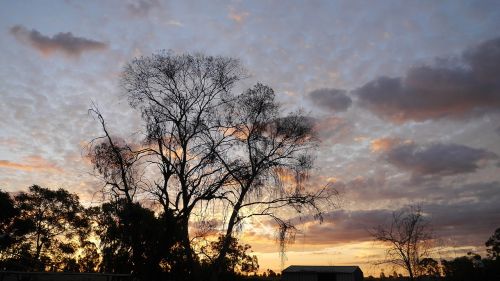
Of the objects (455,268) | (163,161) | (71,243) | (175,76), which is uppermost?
(175,76)

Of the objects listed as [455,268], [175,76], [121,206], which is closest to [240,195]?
[175,76]

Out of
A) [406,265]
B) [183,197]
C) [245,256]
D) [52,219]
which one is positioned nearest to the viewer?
[183,197]

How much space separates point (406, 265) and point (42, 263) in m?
40.8

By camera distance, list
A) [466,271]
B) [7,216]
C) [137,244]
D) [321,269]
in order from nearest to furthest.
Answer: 1. [137,244]
2. [7,216]
3. [466,271]
4. [321,269]

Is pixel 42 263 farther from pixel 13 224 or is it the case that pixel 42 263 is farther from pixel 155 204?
pixel 155 204

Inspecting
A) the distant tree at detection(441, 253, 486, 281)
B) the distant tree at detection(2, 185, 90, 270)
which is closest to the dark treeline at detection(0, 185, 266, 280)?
the distant tree at detection(2, 185, 90, 270)

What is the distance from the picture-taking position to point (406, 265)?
3816 cm

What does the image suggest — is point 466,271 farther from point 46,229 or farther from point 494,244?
point 46,229

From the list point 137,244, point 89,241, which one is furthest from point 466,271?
point 89,241

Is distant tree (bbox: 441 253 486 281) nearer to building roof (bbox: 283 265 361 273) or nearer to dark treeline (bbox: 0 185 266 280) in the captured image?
building roof (bbox: 283 265 361 273)

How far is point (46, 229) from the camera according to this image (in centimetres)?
4903

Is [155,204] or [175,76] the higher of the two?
[175,76]

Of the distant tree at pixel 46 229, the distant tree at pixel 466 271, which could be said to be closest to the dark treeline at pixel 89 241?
the distant tree at pixel 46 229

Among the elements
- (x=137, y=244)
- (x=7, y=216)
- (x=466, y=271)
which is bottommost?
(x=466, y=271)
